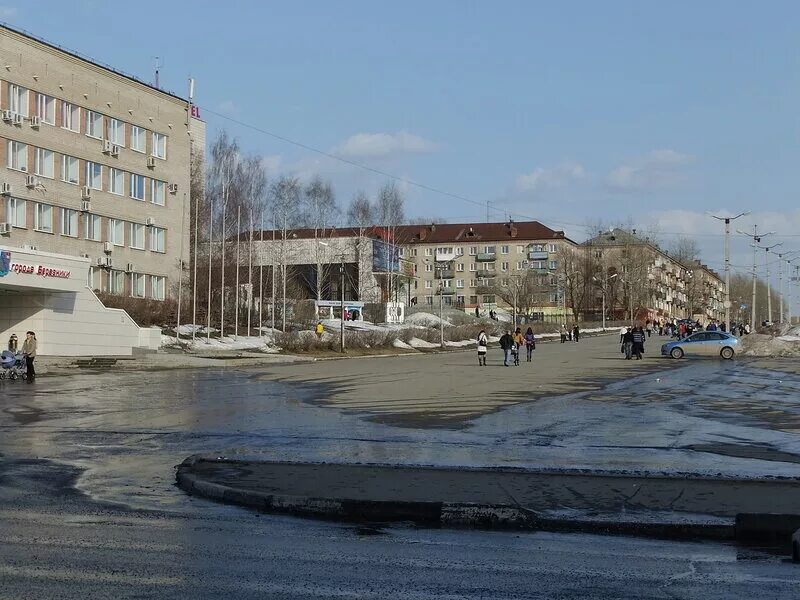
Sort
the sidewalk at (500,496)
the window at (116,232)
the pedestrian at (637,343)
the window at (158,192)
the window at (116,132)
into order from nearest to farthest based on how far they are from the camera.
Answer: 1. the sidewalk at (500,496)
2. the pedestrian at (637,343)
3. the window at (116,132)
4. the window at (116,232)
5. the window at (158,192)

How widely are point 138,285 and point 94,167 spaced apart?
28.4 ft

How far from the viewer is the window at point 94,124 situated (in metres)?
59.9

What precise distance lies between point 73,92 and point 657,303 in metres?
135

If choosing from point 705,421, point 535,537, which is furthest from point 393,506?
point 705,421

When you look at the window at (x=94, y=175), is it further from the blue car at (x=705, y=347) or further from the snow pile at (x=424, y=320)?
the snow pile at (x=424, y=320)

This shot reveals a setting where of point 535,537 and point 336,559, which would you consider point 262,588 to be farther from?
point 535,537

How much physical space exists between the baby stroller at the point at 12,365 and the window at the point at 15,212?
23715 millimetres

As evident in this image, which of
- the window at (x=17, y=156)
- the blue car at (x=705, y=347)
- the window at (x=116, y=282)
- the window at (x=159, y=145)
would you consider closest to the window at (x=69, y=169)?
the window at (x=17, y=156)

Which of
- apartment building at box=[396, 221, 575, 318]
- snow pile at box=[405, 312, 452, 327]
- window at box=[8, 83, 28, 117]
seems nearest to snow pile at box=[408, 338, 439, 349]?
snow pile at box=[405, 312, 452, 327]

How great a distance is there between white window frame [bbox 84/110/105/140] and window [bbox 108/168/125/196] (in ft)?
8.32

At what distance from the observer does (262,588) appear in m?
6.63

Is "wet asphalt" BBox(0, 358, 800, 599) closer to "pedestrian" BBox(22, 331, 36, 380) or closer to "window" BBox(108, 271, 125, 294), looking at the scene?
"pedestrian" BBox(22, 331, 36, 380)

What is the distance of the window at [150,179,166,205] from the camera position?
217 ft

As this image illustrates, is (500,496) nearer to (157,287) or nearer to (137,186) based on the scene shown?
(137,186)
